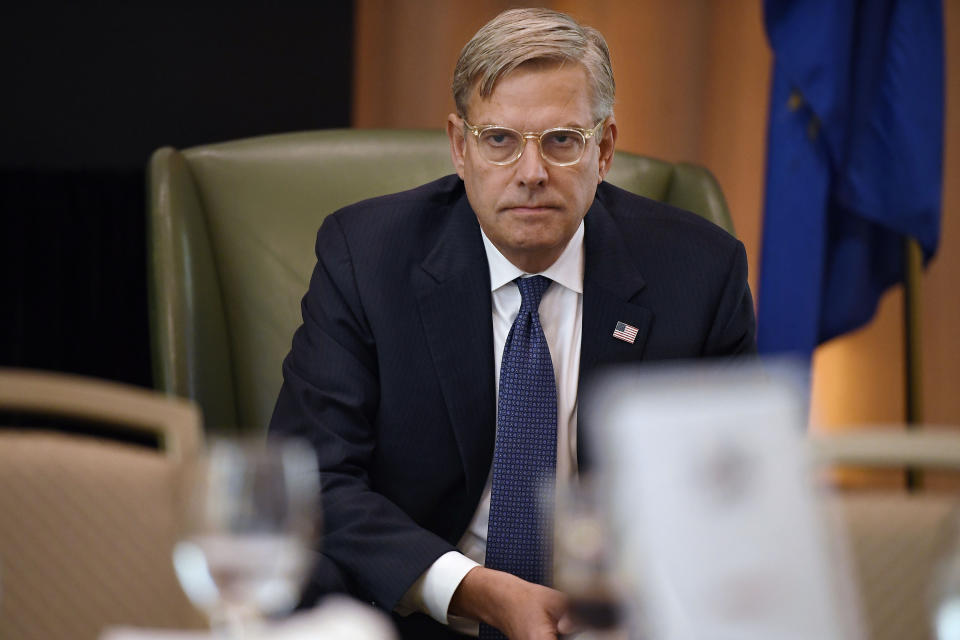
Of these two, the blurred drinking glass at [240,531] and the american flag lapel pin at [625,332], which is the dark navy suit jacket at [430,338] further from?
the blurred drinking glass at [240,531]

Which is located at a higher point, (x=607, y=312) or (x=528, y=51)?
(x=528, y=51)

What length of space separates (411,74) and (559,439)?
1.78 meters

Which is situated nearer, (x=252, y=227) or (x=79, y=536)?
(x=79, y=536)

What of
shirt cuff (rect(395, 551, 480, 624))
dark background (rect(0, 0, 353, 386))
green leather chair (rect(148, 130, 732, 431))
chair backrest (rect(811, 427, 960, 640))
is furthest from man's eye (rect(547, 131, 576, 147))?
dark background (rect(0, 0, 353, 386))

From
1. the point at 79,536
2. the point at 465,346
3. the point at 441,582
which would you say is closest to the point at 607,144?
the point at 465,346

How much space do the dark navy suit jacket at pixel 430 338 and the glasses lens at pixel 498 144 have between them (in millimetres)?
160

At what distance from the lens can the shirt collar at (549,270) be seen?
174 cm

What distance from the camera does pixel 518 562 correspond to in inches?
63.8

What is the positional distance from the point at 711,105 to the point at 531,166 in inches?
77.8

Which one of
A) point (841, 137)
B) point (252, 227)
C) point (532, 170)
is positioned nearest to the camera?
point (532, 170)

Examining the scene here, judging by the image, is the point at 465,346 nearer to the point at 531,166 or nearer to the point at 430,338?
the point at 430,338

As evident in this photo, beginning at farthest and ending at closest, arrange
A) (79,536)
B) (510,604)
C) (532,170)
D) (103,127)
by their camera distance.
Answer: (103,127) → (532,170) → (510,604) → (79,536)

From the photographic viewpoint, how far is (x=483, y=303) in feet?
5.61

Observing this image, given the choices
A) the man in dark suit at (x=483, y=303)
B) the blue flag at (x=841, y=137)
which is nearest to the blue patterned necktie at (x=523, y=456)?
the man in dark suit at (x=483, y=303)
